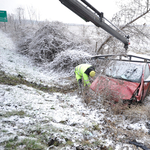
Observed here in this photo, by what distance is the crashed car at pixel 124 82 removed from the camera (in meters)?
3.87

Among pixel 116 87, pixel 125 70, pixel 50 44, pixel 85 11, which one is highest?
pixel 85 11

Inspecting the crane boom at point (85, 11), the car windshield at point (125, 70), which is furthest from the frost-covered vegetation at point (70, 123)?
the crane boom at point (85, 11)

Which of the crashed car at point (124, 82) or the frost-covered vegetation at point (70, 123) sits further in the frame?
the crashed car at point (124, 82)

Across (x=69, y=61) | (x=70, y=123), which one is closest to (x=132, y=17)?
(x=69, y=61)

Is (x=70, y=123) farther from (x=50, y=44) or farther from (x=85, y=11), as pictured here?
(x=50, y=44)

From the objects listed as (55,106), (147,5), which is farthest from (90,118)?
(147,5)

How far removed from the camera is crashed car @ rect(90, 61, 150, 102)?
3865mm

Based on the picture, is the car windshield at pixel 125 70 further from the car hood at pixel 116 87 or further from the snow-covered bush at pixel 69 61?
the snow-covered bush at pixel 69 61

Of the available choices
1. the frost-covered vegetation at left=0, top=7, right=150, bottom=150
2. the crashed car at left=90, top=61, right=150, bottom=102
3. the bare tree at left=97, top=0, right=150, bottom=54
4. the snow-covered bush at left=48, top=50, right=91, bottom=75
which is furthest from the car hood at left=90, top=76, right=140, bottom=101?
the bare tree at left=97, top=0, right=150, bottom=54

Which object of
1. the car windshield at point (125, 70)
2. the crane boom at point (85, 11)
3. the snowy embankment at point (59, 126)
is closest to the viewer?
the snowy embankment at point (59, 126)

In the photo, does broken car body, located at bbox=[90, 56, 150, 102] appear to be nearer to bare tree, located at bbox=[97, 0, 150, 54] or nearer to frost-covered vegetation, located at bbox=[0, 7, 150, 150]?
frost-covered vegetation, located at bbox=[0, 7, 150, 150]

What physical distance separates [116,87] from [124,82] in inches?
15.5

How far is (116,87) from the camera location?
13.4 ft

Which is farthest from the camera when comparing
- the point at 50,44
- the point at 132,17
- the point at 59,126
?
the point at 50,44
